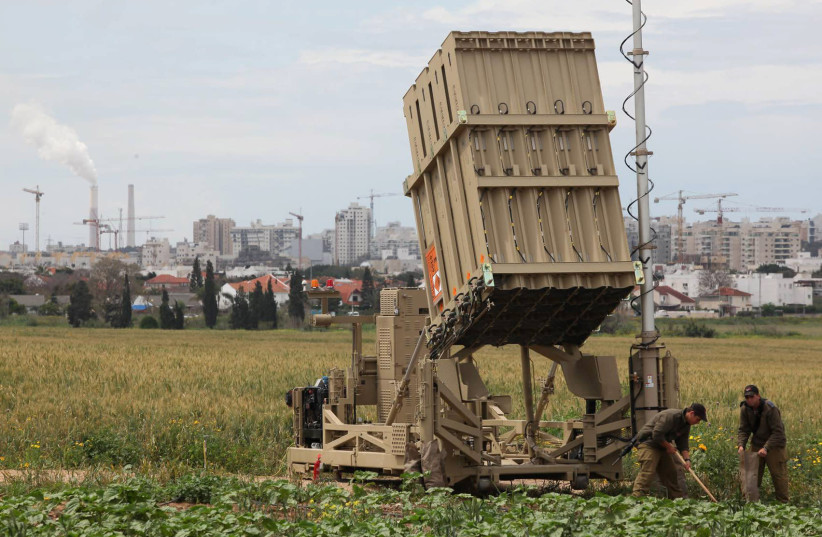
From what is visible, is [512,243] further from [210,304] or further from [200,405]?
[210,304]

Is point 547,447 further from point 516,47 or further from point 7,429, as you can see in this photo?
point 7,429

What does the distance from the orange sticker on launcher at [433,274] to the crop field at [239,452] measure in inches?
110

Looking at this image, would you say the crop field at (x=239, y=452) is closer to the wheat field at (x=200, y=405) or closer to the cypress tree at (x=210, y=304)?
the wheat field at (x=200, y=405)

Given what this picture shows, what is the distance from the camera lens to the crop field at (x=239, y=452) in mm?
12133

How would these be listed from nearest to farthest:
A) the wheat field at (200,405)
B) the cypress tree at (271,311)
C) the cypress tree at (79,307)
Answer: the wheat field at (200,405) < the cypress tree at (79,307) < the cypress tree at (271,311)

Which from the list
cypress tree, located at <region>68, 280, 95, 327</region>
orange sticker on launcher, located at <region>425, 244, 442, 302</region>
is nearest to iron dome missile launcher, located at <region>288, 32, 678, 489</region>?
orange sticker on launcher, located at <region>425, 244, 442, 302</region>

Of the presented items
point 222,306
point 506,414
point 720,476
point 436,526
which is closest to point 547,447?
point 506,414

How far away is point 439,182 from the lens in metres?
16.2

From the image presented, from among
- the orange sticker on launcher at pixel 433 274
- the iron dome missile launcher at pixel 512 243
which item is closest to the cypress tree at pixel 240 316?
the iron dome missile launcher at pixel 512 243

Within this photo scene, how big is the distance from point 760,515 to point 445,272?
549 cm

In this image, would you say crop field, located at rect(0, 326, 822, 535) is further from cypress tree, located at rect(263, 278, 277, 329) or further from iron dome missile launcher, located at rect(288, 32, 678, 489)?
cypress tree, located at rect(263, 278, 277, 329)

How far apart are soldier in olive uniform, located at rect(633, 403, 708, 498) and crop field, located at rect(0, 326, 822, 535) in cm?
109

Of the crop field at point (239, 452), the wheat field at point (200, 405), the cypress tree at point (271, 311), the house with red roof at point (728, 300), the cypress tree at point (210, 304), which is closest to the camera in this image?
the crop field at point (239, 452)

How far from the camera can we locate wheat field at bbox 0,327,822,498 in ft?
65.4
